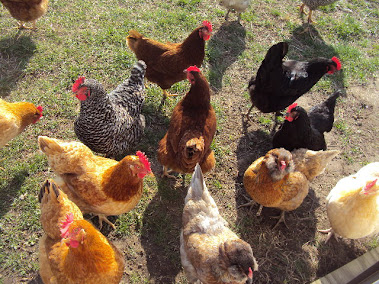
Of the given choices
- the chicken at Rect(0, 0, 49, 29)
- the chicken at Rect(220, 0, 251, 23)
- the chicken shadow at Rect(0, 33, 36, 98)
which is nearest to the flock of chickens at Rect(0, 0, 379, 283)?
the chicken shadow at Rect(0, 33, 36, 98)

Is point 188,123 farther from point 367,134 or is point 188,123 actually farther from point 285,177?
point 367,134

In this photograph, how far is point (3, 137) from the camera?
134 inches

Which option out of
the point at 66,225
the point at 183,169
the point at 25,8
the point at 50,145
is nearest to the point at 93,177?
the point at 50,145

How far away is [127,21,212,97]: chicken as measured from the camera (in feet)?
14.0

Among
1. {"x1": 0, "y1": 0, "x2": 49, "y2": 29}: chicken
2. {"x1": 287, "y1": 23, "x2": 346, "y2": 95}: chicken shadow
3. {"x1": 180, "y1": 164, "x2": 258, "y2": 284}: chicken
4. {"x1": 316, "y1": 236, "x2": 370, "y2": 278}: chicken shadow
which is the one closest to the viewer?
{"x1": 180, "y1": 164, "x2": 258, "y2": 284}: chicken

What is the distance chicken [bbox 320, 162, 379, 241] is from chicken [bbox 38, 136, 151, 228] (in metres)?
2.52

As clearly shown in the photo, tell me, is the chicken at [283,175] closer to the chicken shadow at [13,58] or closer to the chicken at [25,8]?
the chicken shadow at [13,58]

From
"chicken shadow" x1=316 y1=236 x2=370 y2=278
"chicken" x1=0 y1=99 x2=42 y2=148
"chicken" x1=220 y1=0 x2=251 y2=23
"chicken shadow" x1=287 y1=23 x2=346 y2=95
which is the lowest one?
"chicken shadow" x1=316 y1=236 x2=370 y2=278

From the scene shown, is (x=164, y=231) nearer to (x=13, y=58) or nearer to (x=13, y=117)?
(x=13, y=117)

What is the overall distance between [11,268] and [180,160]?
7.72 feet

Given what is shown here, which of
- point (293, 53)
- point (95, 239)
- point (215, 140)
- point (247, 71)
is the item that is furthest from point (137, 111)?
point (293, 53)

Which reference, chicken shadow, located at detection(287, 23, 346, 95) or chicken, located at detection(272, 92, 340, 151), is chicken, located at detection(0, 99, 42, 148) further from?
chicken shadow, located at detection(287, 23, 346, 95)

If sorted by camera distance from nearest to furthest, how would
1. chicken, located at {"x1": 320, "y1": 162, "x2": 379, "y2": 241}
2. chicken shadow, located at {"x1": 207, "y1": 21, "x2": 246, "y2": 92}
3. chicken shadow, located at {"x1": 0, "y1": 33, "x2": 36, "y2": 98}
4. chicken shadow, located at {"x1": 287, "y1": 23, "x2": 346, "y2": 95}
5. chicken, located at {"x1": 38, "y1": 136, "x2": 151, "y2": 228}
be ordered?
chicken, located at {"x1": 38, "y1": 136, "x2": 151, "y2": 228} → chicken, located at {"x1": 320, "y1": 162, "x2": 379, "y2": 241} → chicken shadow, located at {"x1": 0, "y1": 33, "x2": 36, "y2": 98} → chicken shadow, located at {"x1": 207, "y1": 21, "x2": 246, "y2": 92} → chicken shadow, located at {"x1": 287, "y1": 23, "x2": 346, "y2": 95}

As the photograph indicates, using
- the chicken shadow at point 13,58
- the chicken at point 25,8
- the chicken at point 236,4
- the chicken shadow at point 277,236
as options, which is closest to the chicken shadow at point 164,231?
the chicken shadow at point 277,236
